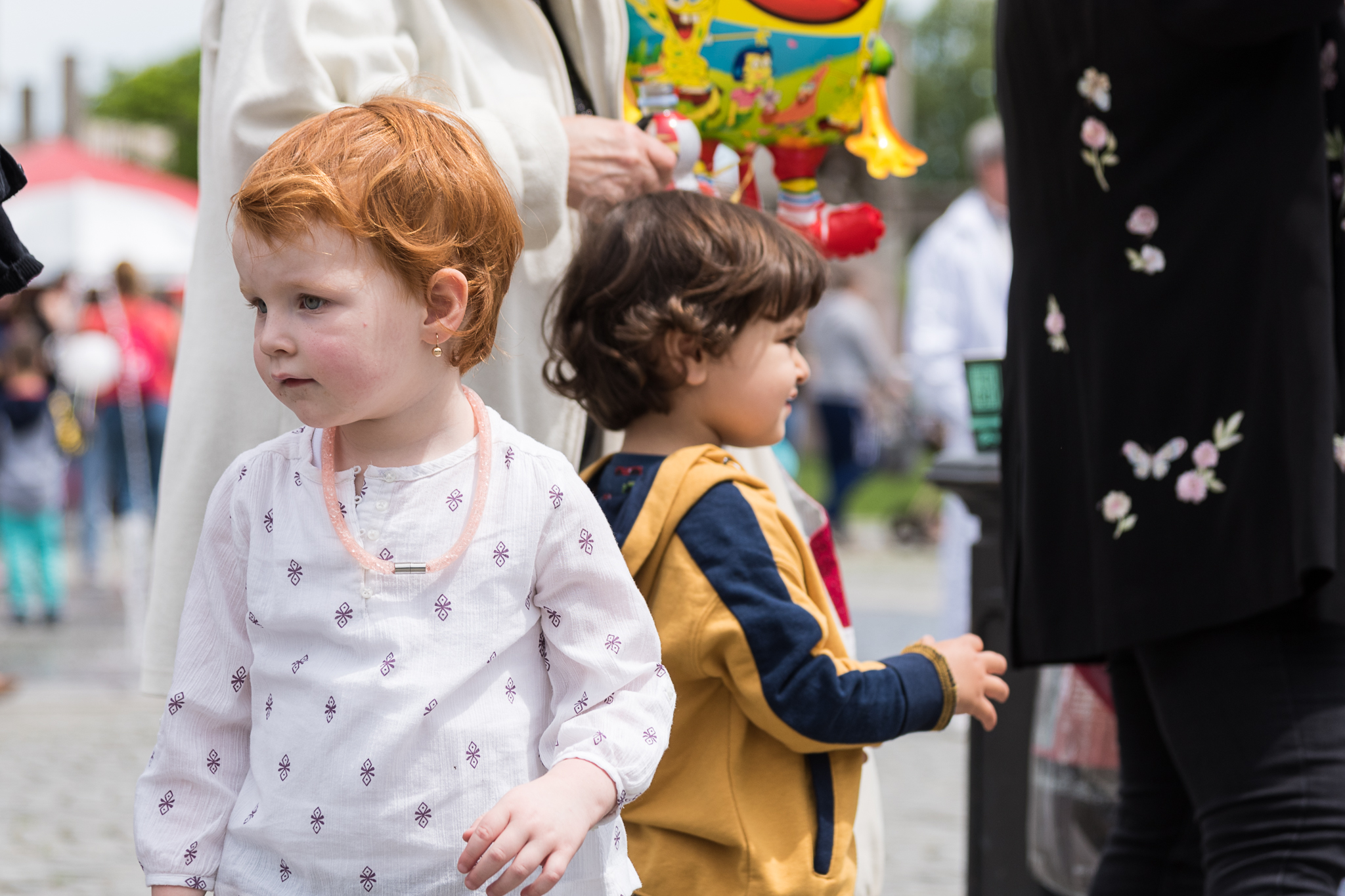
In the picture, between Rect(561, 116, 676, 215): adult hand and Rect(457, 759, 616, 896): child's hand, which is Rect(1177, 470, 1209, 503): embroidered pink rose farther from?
Rect(457, 759, 616, 896): child's hand

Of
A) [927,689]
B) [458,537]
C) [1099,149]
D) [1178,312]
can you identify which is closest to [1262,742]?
[927,689]

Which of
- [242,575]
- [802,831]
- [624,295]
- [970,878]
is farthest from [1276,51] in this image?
[970,878]

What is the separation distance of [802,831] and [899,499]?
15.4m

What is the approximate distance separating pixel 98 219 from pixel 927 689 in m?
9.08

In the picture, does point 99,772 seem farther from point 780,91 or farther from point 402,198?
point 402,198

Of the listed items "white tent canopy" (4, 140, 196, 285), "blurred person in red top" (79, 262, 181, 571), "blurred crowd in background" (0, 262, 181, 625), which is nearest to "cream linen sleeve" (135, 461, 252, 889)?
"blurred crowd in background" (0, 262, 181, 625)

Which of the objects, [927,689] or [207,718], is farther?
[927,689]

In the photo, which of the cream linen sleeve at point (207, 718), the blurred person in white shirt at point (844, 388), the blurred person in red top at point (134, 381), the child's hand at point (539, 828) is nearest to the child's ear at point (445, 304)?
the cream linen sleeve at point (207, 718)

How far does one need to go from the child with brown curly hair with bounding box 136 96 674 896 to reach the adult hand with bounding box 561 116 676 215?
0.47m

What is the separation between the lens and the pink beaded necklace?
1.36m

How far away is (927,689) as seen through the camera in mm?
1741

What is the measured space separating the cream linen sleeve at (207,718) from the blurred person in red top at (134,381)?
7.19 m

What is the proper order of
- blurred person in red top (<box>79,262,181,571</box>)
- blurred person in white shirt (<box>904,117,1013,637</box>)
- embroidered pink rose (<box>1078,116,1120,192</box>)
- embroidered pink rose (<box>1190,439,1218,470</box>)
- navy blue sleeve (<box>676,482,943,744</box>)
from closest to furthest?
navy blue sleeve (<box>676,482,943,744</box>)
embroidered pink rose (<box>1190,439,1218,470</box>)
embroidered pink rose (<box>1078,116,1120,192</box>)
blurred person in white shirt (<box>904,117,1013,637</box>)
blurred person in red top (<box>79,262,181,571</box>)

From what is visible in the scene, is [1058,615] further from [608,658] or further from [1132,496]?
[608,658]
